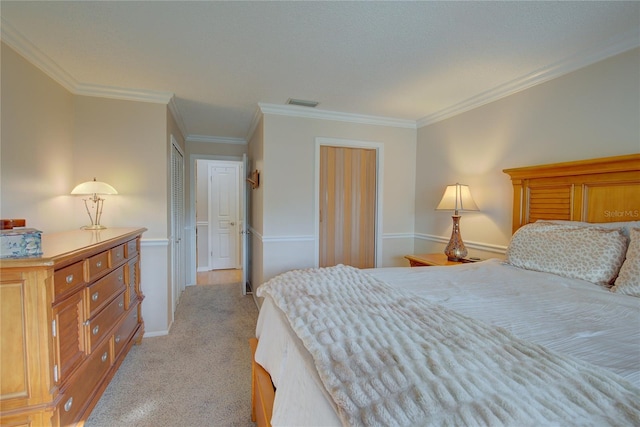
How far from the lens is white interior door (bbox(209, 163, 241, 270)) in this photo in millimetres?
5641

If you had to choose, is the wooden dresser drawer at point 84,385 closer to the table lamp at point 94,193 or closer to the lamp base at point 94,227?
the lamp base at point 94,227

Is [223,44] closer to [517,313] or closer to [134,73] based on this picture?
[134,73]

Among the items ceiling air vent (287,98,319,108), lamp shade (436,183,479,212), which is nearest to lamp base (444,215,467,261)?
lamp shade (436,183,479,212)

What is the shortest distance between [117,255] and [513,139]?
341 cm

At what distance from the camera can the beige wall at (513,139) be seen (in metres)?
1.90

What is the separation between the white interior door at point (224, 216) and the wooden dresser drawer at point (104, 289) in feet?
11.5

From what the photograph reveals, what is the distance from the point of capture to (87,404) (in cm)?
162

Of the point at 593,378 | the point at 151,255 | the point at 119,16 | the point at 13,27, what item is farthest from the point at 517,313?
the point at 13,27

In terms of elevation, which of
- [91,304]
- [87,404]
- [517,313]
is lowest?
[87,404]

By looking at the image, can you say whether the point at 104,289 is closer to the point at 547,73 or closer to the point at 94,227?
the point at 94,227

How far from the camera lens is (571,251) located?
68.8 inches

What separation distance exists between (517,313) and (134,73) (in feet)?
10.2

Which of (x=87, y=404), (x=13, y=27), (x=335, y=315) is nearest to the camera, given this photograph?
(x=335, y=315)

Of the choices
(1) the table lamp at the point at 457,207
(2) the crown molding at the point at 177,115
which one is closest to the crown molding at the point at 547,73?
(1) the table lamp at the point at 457,207
